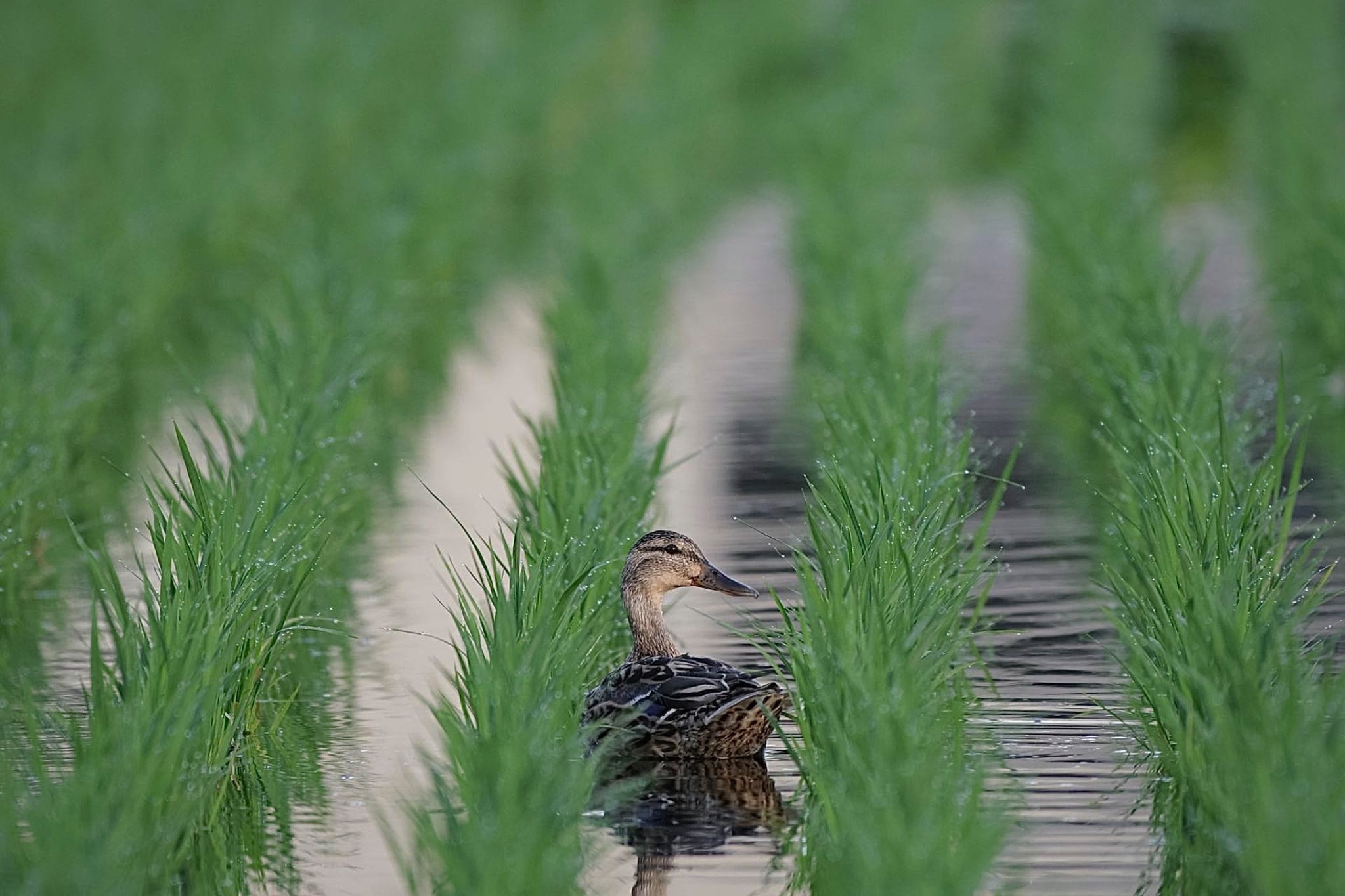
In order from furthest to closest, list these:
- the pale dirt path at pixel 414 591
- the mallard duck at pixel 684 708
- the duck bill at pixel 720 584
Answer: the duck bill at pixel 720 584, the mallard duck at pixel 684 708, the pale dirt path at pixel 414 591

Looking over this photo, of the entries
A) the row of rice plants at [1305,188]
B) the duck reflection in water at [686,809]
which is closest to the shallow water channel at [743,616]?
the duck reflection in water at [686,809]

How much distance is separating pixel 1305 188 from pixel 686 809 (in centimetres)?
700

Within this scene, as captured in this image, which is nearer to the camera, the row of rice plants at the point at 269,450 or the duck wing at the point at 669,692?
the row of rice plants at the point at 269,450

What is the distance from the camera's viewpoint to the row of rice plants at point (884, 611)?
3.71 meters

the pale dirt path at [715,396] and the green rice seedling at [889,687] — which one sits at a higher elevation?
the pale dirt path at [715,396]

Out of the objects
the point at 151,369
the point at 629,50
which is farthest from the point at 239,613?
the point at 629,50

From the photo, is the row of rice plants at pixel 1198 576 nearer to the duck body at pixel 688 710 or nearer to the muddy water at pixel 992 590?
the muddy water at pixel 992 590

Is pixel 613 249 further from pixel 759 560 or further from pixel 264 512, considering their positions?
pixel 264 512

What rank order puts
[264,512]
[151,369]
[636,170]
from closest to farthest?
[264,512]
[151,369]
[636,170]

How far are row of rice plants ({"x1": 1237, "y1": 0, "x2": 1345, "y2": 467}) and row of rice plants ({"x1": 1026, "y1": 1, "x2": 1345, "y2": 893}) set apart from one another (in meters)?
0.37

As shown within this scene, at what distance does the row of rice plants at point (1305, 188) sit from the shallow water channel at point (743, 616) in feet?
2.20

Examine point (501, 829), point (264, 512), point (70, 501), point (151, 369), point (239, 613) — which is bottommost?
point (501, 829)

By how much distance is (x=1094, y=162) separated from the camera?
12.1 metres

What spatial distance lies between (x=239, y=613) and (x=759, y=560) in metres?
2.28
